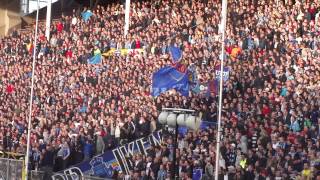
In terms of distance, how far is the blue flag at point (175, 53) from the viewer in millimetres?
31788

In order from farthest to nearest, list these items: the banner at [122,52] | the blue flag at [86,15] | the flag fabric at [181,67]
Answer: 1. the blue flag at [86,15]
2. the banner at [122,52]
3. the flag fabric at [181,67]

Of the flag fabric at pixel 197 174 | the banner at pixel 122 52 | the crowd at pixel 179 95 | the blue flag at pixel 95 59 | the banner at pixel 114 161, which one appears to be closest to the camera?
the crowd at pixel 179 95

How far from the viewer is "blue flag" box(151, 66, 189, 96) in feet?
97.3

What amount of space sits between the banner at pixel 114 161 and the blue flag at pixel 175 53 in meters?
4.96

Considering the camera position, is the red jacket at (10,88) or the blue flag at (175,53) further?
the red jacket at (10,88)

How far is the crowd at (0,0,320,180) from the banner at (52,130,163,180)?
395 mm

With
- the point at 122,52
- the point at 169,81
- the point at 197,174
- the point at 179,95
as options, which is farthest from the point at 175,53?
the point at 197,174

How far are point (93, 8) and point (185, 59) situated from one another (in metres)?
17.0

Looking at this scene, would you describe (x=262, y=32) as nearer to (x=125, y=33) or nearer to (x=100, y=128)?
(x=100, y=128)

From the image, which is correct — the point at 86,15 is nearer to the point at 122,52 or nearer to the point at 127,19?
the point at 127,19

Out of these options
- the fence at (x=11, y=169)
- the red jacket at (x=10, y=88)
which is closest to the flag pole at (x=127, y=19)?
the red jacket at (x=10, y=88)

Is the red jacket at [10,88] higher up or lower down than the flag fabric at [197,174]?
higher up

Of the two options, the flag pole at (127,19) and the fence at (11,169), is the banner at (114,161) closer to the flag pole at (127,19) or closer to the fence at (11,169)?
the fence at (11,169)

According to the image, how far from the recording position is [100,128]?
95.3ft
